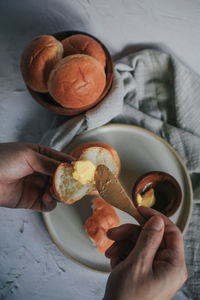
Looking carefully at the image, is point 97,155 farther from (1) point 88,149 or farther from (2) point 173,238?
(2) point 173,238

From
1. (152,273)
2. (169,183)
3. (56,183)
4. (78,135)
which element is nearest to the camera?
(152,273)

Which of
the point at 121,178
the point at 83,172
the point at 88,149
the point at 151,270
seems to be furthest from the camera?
the point at 121,178

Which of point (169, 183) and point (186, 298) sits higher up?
point (169, 183)

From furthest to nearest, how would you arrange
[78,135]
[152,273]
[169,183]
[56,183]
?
1. [78,135]
2. [169,183]
3. [56,183]
4. [152,273]

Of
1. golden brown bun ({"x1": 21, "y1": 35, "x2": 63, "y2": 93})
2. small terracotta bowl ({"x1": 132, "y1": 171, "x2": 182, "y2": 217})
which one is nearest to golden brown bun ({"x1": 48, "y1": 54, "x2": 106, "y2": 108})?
golden brown bun ({"x1": 21, "y1": 35, "x2": 63, "y2": 93})

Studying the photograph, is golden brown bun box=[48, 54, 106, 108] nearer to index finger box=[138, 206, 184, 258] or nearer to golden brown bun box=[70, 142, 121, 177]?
golden brown bun box=[70, 142, 121, 177]

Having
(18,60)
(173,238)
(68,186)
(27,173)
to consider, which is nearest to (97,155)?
(68,186)

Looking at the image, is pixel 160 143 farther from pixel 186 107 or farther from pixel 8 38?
pixel 8 38

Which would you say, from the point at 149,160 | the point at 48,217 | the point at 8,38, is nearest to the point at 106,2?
the point at 8,38
